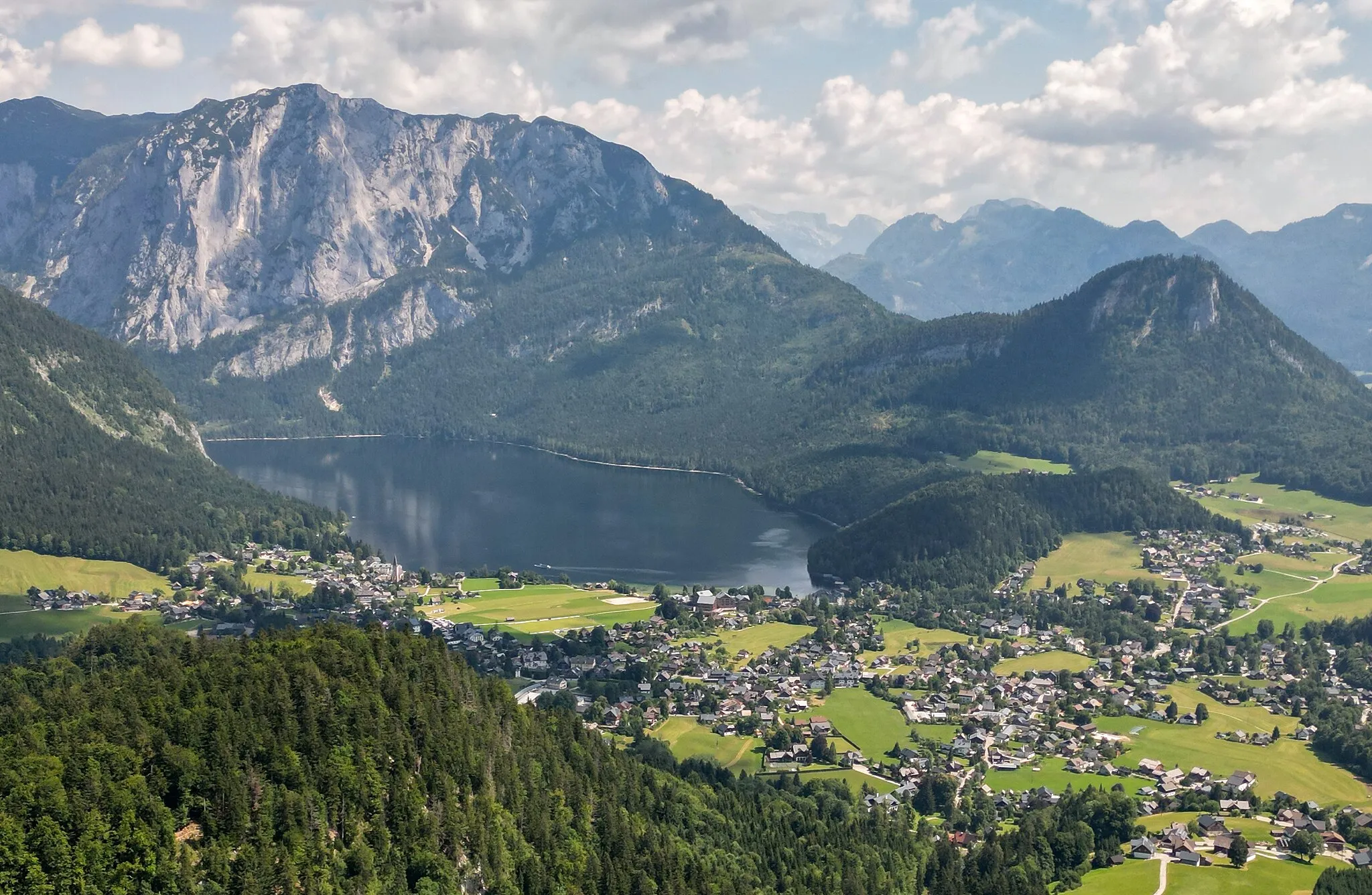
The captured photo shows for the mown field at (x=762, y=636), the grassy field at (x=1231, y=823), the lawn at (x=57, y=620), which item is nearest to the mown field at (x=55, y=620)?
the lawn at (x=57, y=620)

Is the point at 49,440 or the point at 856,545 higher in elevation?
the point at 49,440

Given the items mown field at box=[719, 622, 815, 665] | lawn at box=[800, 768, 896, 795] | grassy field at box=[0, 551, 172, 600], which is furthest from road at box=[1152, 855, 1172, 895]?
grassy field at box=[0, 551, 172, 600]

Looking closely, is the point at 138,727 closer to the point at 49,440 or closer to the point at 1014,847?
the point at 1014,847

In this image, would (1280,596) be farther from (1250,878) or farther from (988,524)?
(1250,878)

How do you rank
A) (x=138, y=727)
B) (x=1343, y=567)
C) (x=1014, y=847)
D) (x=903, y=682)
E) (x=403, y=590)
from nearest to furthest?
(x=138, y=727), (x=1014, y=847), (x=903, y=682), (x=403, y=590), (x=1343, y=567)

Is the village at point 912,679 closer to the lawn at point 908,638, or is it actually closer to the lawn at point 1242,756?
the lawn at point 908,638

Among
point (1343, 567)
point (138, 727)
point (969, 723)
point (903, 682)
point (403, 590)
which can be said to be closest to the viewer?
point (138, 727)

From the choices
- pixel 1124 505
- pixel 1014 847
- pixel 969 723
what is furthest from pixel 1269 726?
pixel 1124 505
